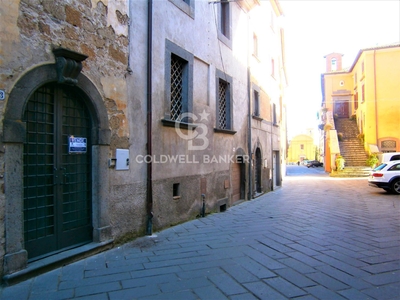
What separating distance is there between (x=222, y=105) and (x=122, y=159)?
5.24 metres

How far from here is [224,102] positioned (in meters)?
9.83

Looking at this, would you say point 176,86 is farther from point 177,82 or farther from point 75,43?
point 75,43

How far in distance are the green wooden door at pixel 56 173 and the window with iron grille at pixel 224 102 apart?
5.20 m

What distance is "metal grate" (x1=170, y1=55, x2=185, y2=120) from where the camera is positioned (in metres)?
6.99

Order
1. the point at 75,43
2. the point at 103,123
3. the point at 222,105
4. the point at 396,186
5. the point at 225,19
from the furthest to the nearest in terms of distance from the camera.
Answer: the point at 396,186 → the point at 225,19 → the point at 222,105 → the point at 103,123 → the point at 75,43

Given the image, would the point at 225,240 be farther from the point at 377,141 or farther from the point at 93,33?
the point at 377,141

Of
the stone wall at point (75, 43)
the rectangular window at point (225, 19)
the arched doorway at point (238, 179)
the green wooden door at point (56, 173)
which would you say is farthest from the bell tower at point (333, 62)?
the green wooden door at point (56, 173)

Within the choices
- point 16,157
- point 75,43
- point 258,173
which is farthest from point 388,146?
point 16,157

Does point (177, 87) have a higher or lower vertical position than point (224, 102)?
lower

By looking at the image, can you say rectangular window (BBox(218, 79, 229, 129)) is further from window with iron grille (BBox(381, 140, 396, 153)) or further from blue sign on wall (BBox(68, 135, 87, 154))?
window with iron grille (BBox(381, 140, 396, 153))

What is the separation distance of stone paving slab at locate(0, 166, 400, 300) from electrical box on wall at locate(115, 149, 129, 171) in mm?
1350
